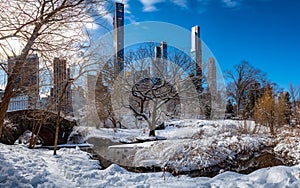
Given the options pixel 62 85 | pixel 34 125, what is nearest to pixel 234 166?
pixel 62 85

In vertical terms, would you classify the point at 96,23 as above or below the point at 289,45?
below

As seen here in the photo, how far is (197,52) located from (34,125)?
599 cm

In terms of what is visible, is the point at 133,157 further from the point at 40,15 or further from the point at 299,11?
the point at 299,11

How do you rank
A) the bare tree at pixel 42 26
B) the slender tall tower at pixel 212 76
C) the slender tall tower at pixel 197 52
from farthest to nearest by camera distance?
the slender tall tower at pixel 212 76 → the slender tall tower at pixel 197 52 → the bare tree at pixel 42 26

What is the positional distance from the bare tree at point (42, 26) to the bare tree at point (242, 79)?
48.8 feet

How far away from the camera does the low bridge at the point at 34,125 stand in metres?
7.57

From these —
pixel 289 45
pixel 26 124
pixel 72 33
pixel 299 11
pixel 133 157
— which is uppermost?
pixel 299 11

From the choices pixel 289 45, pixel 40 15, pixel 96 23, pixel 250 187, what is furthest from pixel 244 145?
pixel 40 15

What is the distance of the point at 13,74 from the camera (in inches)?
108

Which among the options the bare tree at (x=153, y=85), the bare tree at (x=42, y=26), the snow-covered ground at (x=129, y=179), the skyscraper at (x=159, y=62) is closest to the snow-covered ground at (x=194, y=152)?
the snow-covered ground at (x=129, y=179)

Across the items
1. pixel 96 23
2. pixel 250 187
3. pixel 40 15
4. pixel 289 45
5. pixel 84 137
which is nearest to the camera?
pixel 250 187

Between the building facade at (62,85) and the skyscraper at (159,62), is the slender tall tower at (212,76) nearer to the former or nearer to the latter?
the skyscraper at (159,62)

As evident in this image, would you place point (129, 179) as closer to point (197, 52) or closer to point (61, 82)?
point (61, 82)

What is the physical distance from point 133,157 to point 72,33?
389cm
